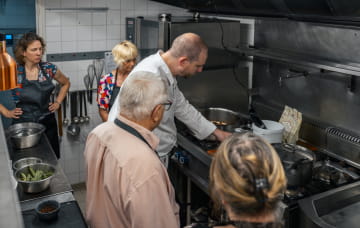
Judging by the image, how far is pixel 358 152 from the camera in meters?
2.38

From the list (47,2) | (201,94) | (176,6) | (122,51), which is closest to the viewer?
(122,51)

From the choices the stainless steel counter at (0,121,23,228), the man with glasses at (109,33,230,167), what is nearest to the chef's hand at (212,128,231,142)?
the man with glasses at (109,33,230,167)

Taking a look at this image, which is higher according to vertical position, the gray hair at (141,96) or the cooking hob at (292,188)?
the gray hair at (141,96)

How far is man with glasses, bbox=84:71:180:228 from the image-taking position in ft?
4.64

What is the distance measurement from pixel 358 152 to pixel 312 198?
2.06 ft

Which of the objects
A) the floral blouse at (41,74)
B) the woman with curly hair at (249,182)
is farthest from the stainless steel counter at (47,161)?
the woman with curly hair at (249,182)

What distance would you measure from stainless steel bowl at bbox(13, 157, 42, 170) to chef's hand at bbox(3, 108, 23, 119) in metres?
0.87

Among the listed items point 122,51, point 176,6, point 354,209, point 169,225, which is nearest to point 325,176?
point 354,209

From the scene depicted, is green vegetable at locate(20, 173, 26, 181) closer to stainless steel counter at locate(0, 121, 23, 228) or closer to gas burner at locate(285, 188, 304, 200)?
stainless steel counter at locate(0, 121, 23, 228)

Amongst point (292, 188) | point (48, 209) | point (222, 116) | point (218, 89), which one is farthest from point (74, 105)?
point (292, 188)

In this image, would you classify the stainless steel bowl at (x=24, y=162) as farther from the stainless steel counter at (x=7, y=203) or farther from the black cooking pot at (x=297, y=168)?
the black cooking pot at (x=297, y=168)

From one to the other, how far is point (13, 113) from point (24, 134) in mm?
396

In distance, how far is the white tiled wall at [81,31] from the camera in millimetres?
3646

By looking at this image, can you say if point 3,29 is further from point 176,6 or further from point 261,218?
point 261,218
